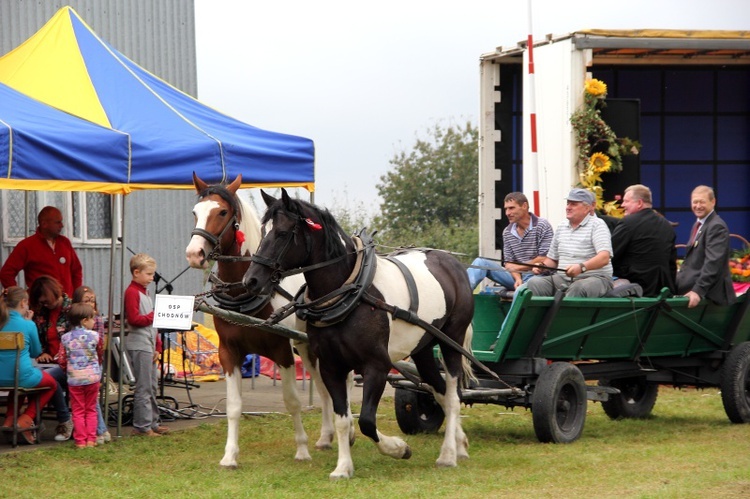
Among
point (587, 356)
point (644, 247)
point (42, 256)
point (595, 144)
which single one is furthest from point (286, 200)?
point (595, 144)

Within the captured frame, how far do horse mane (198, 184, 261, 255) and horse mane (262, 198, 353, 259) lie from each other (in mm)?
913

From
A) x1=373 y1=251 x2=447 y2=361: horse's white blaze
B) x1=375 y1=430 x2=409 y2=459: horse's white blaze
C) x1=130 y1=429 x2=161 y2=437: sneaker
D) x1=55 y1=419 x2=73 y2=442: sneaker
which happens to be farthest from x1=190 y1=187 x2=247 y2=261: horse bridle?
x1=55 y1=419 x2=73 y2=442: sneaker

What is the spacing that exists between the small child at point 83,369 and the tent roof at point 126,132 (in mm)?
972

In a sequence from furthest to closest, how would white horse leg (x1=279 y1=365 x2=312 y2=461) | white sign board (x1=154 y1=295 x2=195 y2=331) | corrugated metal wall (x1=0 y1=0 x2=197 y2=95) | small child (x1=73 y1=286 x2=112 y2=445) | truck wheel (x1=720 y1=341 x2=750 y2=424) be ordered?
corrugated metal wall (x1=0 y1=0 x2=197 y2=95) < truck wheel (x1=720 y1=341 x2=750 y2=424) < small child (x1=73 y1=286 x2=112 y2=445) < white horse leg (x1=279 y1=365 x2=312 y2=461) < white sign board (x1=154 y1=295 x2=195 y2=331)

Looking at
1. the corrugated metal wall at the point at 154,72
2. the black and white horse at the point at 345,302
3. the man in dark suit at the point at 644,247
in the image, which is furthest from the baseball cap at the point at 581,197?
the corrugated metal wall at the point at 154,72

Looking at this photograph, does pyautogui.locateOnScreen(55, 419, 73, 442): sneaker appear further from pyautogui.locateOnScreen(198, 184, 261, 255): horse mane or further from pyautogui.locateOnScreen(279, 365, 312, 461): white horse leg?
pyautogui.locateOnScreen(198, 184, 261, 255): horse mane

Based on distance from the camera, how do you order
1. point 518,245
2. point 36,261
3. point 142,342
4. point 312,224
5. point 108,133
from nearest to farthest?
point 312,224 → point 108,133 → point 142,342 → point 518,245 → point 36,261

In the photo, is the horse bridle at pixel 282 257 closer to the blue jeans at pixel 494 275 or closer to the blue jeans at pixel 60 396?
the blue jeans at pixel 494 275

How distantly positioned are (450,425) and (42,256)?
415 cm

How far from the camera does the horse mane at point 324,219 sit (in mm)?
6656

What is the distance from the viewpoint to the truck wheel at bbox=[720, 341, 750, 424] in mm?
9211

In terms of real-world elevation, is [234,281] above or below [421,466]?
above

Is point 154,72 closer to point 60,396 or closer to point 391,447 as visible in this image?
point 60,396

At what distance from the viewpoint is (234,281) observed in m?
7.52
